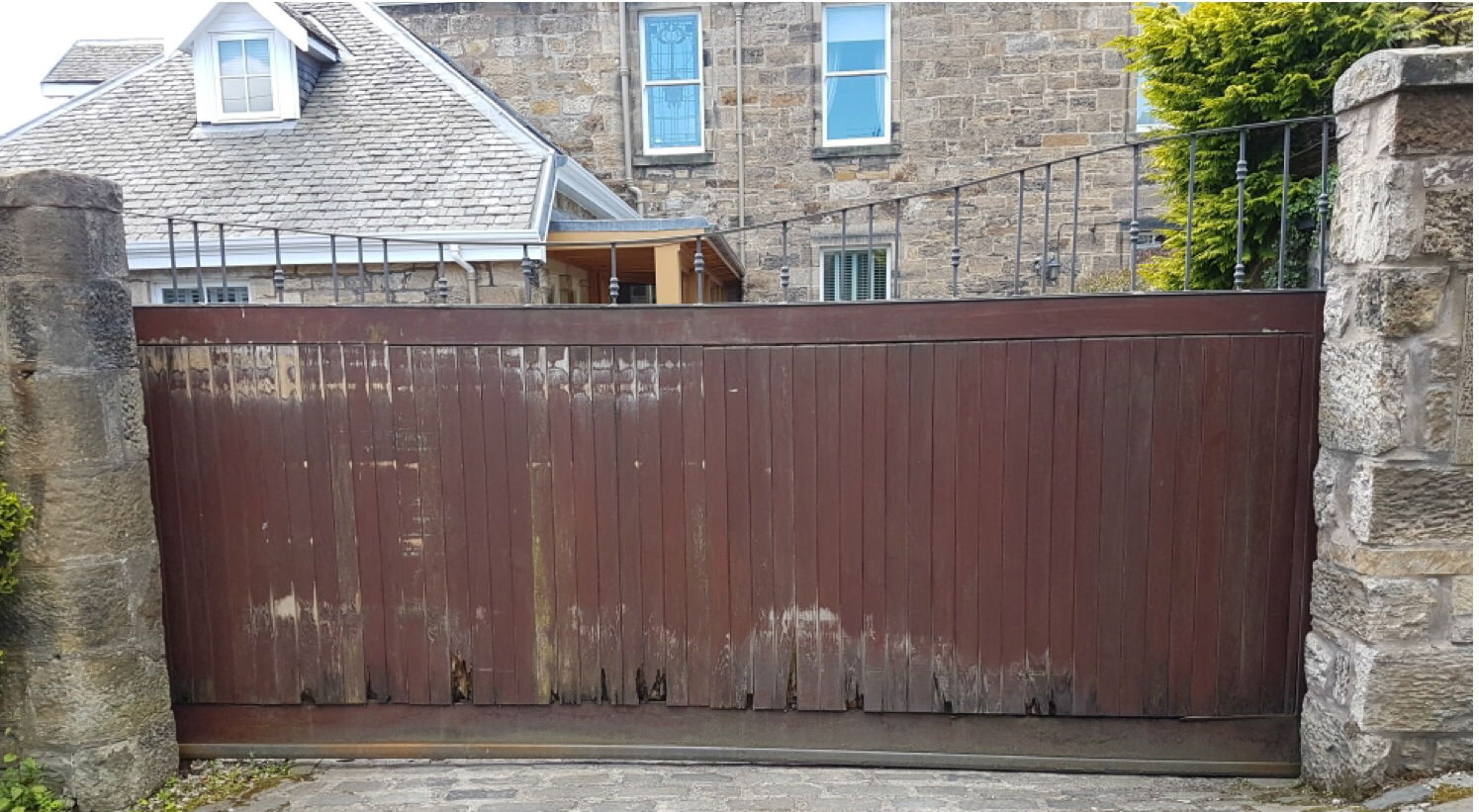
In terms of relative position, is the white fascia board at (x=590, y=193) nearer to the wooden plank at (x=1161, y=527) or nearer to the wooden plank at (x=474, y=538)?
the wooden plank at (x=474, y=538)

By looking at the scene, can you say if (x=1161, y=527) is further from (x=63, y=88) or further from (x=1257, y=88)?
(x=63, y=88)

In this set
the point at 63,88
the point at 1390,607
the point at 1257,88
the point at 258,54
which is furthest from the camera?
the point at 63,88

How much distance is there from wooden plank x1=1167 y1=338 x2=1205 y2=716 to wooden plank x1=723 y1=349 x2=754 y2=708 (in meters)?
1.73

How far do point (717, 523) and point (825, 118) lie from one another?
821cm

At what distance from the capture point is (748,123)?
10430 millimetres

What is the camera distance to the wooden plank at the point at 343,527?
11.3 feet

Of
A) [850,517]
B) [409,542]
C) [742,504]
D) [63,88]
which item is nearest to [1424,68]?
[850,517]

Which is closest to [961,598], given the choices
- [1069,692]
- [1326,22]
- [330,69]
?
[1069,692]

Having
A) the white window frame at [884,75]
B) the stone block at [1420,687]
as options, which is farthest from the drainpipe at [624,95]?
the stone block at [1420,687]

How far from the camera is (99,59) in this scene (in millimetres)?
12484

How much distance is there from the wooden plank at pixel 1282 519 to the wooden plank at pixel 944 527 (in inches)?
48.8

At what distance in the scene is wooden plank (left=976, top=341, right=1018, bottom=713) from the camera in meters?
3.30

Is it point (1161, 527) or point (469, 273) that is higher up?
point (469, 273)

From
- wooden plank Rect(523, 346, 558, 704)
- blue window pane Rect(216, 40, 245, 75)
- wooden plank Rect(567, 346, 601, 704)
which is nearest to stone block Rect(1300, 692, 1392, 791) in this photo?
wooden plank Rect(567, 346, 601, 704)
